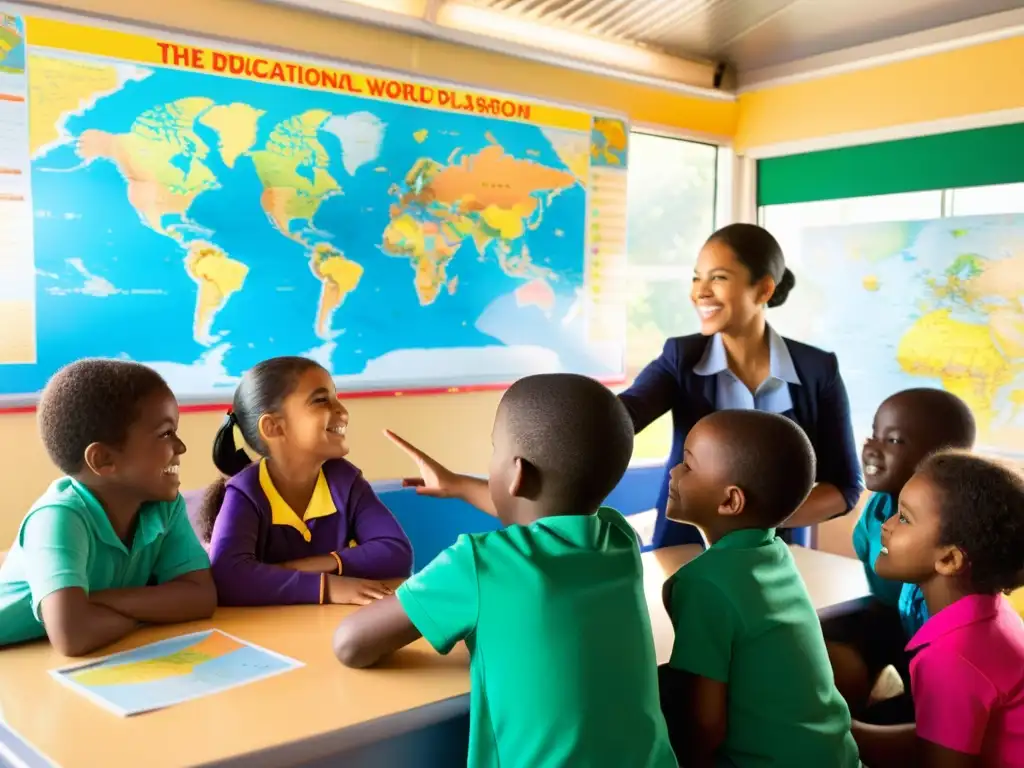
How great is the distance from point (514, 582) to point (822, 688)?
0.58m

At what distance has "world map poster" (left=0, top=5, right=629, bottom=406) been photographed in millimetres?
2592

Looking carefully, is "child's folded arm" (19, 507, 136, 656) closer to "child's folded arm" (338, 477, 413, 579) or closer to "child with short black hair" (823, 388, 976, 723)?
"child's folded arm" (338, 477, 413, 579)

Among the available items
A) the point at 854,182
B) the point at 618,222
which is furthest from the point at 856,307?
the point at 618,222

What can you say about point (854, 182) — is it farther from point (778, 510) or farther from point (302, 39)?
point (778, 510)

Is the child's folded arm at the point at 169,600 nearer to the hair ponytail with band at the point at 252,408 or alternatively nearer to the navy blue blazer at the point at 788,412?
the hair ponytail with band at the point at 252,408

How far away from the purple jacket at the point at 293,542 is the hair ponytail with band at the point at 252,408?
123 mm

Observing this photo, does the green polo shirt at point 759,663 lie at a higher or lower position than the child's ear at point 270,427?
lower

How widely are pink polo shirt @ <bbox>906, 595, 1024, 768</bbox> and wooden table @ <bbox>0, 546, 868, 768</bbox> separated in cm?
43

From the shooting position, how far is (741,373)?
8.13 feet

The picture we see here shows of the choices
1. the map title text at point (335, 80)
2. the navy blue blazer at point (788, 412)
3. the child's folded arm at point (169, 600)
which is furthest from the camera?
the map title text at point (335, 80)

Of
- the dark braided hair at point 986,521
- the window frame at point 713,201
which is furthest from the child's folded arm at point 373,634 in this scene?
the window frame at point 713,201

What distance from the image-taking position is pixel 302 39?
3041 mm

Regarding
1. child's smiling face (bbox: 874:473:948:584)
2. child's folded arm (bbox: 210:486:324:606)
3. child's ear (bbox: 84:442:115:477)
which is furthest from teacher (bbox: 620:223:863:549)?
child's ear (bbox: 84:442:115:477)

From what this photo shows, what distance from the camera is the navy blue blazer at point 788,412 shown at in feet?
7.79
